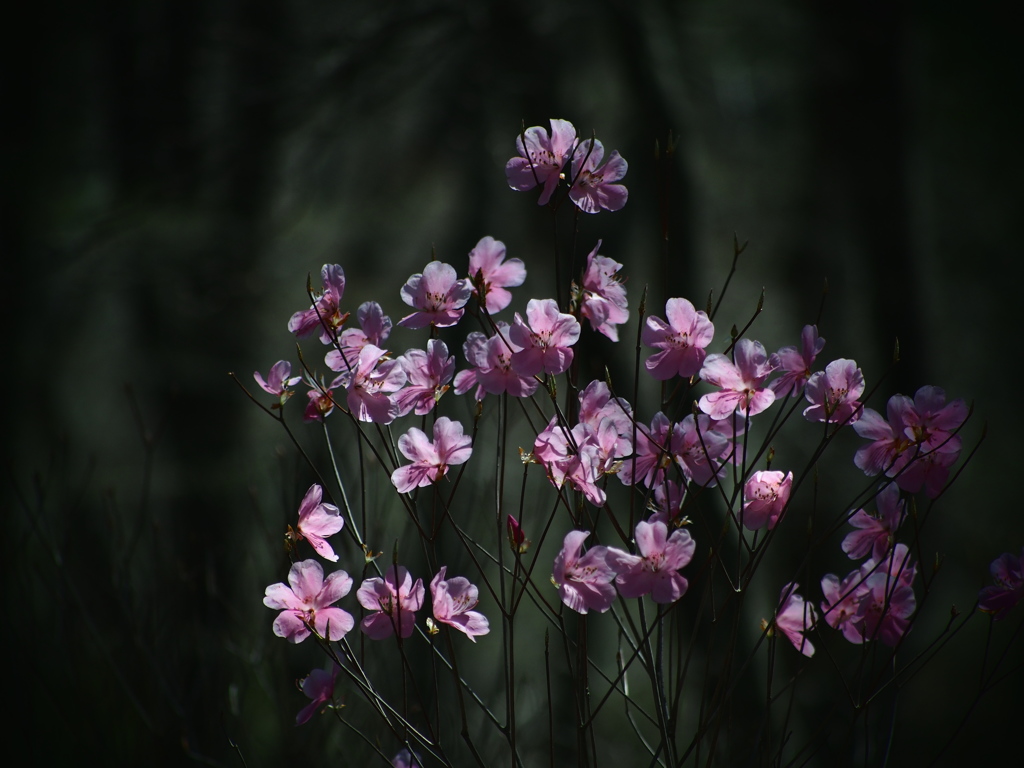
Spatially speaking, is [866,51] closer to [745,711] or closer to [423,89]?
[423,89]

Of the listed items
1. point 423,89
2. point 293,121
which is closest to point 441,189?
point 423,89

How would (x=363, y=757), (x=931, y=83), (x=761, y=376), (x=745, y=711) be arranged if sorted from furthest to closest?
(x=931, y=83)
(x=745, y=711)
(x=363, y=757)
(x=761, y=376)

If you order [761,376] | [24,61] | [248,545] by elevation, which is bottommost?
[248,545]

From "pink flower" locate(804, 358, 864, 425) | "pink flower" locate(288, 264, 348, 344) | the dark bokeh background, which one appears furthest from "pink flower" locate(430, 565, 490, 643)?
the dark bokeh background

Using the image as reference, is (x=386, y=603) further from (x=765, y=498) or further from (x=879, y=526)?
(x=879, y=526)

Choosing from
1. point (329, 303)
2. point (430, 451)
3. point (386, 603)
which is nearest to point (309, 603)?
point (386, 603)

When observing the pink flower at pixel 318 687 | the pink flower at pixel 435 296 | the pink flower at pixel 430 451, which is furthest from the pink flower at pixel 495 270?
the pink flower at pixel 318 687

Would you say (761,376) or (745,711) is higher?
(761,376)

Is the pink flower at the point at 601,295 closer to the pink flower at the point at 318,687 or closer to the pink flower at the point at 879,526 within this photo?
the pink flower at the point at 879,526
